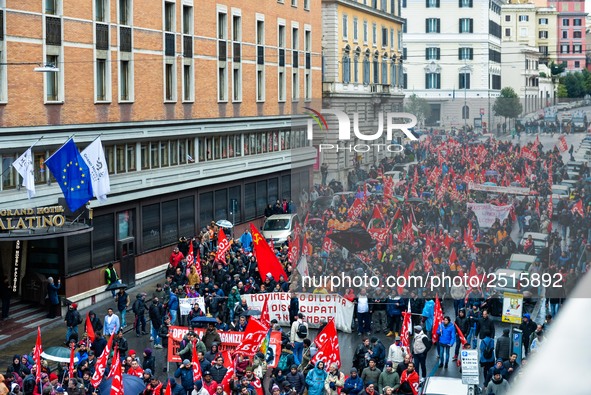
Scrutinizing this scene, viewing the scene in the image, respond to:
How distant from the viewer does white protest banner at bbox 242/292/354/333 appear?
26.2m

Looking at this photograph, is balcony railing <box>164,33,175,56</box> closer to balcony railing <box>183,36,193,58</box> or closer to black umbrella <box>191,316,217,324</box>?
balcony railing <box>183,36,193,58</box>

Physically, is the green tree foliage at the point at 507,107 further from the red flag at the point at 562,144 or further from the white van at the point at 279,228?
the white van at the point at 279,228

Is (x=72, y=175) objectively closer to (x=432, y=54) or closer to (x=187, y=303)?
(x=187, y=303)

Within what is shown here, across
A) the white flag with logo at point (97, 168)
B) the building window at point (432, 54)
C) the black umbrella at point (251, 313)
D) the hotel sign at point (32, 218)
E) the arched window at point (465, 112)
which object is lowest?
the black umbrella at point (251, 313)

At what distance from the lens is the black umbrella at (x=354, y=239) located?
27.0 m

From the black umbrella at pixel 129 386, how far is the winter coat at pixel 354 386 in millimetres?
3410

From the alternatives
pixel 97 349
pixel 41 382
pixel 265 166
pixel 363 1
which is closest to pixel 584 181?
pixel 97 349

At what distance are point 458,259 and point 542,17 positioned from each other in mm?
150921

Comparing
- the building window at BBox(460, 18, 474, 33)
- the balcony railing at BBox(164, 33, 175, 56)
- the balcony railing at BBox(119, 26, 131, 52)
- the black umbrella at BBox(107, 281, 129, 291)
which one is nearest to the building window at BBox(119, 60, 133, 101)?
the balcony railing at BBox(119, 26, 131, 52)

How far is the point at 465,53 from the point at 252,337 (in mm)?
83377

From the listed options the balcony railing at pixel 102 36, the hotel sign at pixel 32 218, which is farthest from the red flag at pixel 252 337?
the balcony railing at pixel 102 36

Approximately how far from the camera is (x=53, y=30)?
31.4 metres

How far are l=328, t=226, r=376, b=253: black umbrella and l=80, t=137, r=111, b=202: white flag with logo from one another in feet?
20.7

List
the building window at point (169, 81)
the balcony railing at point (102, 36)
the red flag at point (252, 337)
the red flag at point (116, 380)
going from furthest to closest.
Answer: the building window at point (169, 81) < the balcony railing at point (102, 36) < the red flag at point (252, 337) < the red flag at point (116, 380)
